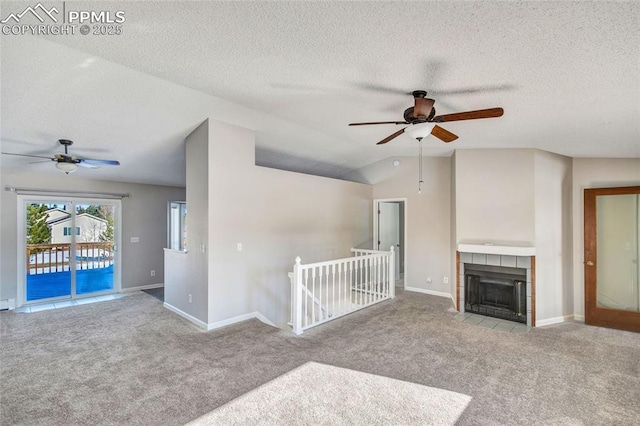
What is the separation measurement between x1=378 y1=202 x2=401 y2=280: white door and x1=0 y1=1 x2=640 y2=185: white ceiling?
3.15m

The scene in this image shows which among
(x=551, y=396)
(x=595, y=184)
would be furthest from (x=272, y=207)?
(x=595, y=184)

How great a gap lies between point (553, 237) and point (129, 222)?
7.87 meters

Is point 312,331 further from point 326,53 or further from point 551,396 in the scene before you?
point 326,53

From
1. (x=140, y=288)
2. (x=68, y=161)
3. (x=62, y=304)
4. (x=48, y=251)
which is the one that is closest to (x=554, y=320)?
(x=68, y=161)

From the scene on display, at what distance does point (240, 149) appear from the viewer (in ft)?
14.4

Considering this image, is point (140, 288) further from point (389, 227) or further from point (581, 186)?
point (581, 186)

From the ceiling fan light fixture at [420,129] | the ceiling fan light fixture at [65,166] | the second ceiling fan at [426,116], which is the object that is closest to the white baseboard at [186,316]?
the ceiling fan light fixture at [65,166]

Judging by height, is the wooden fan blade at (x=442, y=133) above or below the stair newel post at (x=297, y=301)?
above

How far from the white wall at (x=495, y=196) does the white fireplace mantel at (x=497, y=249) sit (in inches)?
6.9

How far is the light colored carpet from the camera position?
220 cm

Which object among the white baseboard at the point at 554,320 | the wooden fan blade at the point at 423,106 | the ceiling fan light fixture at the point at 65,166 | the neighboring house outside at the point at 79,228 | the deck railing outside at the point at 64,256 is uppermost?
the wooden fan blade at the point at 423,106

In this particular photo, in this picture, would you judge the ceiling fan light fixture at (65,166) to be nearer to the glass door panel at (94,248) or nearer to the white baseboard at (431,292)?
the glass door panel at (94,248)

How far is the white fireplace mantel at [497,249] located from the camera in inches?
170

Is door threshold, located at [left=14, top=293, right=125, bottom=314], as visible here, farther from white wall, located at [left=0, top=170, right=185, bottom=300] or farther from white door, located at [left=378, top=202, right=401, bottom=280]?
white door, located at [left=378, top=202, right=401, bottom=280]
